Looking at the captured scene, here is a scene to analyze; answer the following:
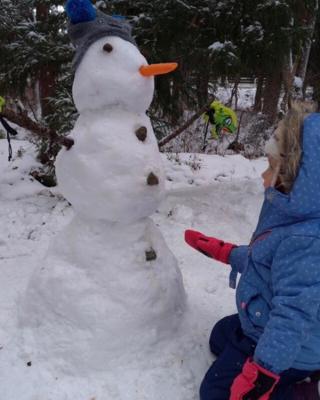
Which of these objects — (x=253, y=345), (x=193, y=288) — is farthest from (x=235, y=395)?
(x=193, y=288)

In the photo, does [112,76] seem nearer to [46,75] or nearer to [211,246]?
[211,246]

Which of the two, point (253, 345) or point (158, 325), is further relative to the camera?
point (158, 325)

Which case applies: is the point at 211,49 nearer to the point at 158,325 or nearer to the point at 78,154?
the point at 78,154

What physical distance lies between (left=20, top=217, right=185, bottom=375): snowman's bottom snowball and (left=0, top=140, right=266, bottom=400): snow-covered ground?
11 cm

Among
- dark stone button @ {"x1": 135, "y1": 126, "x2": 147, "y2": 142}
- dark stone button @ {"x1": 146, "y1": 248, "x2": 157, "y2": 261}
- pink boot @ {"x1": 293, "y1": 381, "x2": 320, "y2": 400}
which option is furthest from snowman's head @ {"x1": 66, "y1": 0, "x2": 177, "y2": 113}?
pink boot @ {"x1": 293, "y1": 381, "x2": 320, "y2": 400}

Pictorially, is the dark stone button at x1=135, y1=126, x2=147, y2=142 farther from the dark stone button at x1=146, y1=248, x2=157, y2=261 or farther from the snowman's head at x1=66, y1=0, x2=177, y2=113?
the dark stone button at x1=146, y1=248, x2=157, y2=261

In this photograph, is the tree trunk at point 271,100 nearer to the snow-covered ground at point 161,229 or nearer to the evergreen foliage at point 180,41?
the snow-covered ground at point 161,229

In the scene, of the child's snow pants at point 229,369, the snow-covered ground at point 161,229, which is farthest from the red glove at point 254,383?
the snow-covered ground at point 161,229

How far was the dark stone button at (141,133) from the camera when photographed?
6.91 ft

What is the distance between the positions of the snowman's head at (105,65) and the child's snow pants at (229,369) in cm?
134

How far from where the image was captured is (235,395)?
166cm

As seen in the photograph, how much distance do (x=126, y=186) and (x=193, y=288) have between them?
1.21 meters

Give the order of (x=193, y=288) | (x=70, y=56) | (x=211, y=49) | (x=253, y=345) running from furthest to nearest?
(x=70, y=56) → (x=211, y=49) → (x=193, y=288) → (x=253, y=345)

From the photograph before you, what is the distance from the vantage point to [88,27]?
6.81ft
